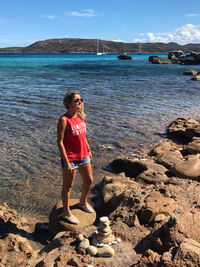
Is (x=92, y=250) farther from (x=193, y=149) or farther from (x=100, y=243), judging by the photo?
(x=193, y=149)

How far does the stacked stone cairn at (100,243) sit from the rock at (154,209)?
665mm

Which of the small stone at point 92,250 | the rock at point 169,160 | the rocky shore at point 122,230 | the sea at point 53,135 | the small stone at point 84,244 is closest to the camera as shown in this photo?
the rocky shore at point 122,230

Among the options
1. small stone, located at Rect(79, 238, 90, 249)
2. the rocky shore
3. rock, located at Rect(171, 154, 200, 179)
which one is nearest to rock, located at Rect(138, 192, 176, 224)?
the rocky shore

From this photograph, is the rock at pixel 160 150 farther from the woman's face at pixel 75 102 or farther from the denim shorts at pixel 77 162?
the woman's face at pixel 75 102

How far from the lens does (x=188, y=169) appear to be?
255 inches

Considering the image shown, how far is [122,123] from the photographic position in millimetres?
11820

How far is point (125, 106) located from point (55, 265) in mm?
12862

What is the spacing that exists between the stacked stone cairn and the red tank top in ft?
3.75

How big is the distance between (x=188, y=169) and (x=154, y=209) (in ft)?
8.50

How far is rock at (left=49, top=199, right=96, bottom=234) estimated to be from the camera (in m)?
4.47

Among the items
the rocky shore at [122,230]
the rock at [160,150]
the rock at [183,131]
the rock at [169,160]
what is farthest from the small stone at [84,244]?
the rock at [183,131]

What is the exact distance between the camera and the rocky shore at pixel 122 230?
3.32m

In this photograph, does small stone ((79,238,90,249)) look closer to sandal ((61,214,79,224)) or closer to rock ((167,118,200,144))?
sandal ((61,214,79,224))

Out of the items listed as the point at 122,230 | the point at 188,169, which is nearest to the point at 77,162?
the point at 122,230
